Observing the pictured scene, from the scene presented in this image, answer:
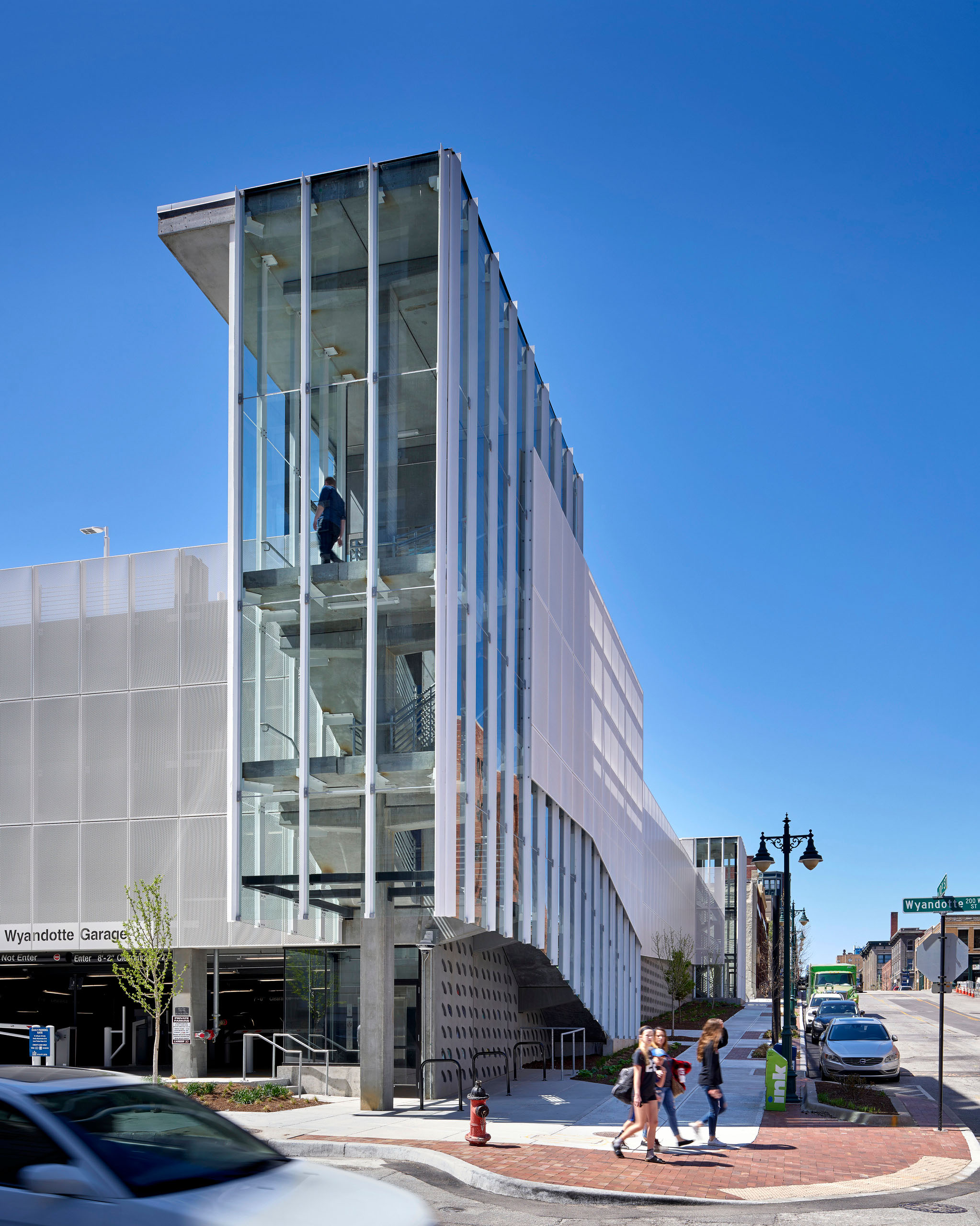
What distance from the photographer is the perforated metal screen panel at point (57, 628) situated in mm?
26359

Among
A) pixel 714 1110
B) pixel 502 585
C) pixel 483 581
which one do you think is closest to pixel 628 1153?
pixel 714 1110

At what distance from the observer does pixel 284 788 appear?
65.1 feet

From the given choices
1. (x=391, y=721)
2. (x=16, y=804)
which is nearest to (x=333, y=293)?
(x=391, y=721)

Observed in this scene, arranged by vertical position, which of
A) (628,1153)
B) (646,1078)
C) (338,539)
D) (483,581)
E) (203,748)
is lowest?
(628,1153)

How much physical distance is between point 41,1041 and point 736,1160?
42.8ft

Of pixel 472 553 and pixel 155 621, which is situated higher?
pixel 472 553

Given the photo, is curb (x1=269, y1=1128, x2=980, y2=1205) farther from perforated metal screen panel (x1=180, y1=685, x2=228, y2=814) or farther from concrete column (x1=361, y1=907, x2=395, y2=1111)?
perforated metal screen panel (x1=180, y1=685, x2=228, y2=814)

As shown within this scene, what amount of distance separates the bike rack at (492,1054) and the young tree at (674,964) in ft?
49.0

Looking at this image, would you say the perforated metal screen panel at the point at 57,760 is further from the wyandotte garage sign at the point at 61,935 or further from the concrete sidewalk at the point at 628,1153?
the concrete sidewalk at the point at 628,1153

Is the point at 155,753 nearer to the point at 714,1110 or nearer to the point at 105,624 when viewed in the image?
the point at 105,624

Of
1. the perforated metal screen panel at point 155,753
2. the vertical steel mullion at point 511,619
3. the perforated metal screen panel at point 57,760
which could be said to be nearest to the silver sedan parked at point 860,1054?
the vertical steel mullion at point 511,619

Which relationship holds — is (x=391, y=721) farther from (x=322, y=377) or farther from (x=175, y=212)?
(x=175, y=212)

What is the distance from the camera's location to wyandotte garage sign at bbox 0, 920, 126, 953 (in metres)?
25.0

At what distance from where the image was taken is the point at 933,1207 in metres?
11.7
